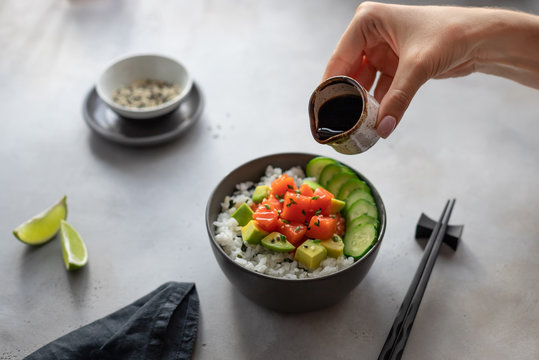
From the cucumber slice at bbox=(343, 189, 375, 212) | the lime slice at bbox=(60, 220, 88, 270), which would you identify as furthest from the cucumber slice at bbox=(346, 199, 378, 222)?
the lime slice at bbox=(60, 220, 88, 270)

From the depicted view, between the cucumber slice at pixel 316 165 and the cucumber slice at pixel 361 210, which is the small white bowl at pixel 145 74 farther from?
the cucumber slice at pixel 361 210

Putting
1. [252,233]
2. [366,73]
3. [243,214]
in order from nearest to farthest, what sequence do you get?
[252,233], [243,214], [366,73]

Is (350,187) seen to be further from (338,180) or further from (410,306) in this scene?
(410,306)

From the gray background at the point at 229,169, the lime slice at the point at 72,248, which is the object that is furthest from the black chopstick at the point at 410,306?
the lime slice at the point at 72,248

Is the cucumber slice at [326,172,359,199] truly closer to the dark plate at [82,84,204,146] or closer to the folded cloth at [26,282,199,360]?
the folded cloth at [26,282,199,360]

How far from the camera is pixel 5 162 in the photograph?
8.02 feet

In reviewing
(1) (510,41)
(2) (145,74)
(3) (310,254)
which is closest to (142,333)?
(3) (310,254)

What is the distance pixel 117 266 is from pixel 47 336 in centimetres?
35

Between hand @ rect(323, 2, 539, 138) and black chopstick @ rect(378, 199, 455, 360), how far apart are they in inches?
20.6

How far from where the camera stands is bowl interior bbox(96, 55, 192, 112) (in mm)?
2611

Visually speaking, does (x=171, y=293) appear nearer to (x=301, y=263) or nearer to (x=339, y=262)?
(x=301, y=263)

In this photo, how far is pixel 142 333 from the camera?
168cm

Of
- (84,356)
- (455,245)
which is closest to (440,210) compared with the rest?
(455,245)

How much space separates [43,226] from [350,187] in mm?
1222
